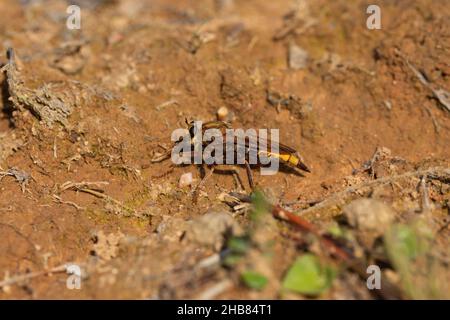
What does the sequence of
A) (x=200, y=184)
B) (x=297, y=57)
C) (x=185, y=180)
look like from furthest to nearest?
(x=297, y=57) < (x=185, y=180) < (x=200, y=184)

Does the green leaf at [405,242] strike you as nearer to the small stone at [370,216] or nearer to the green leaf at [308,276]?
the small stone at [370,216]

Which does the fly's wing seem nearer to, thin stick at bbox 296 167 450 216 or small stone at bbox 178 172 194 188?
small stone at bbox 178 172 194 188

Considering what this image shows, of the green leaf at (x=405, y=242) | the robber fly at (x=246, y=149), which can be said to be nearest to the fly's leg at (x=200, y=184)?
the robber fly at (x=246, y=149)

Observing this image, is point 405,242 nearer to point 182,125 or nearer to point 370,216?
point 370,216

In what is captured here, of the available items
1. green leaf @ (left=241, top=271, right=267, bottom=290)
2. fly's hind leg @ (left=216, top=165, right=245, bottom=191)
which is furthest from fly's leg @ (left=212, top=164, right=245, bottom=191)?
green leaf @ (left=241, top=271, right=267, bottom=290)

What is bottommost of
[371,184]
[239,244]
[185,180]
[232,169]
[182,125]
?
[239,244]

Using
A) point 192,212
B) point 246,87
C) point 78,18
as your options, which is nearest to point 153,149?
point 192,212

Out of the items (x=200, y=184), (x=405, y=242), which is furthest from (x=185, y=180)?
(x=405, y=242)
